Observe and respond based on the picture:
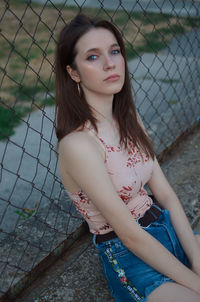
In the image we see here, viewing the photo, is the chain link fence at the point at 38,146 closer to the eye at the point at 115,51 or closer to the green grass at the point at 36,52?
the green grass at the point at 36,52

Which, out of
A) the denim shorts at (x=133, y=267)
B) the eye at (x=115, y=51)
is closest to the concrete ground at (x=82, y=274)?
the denim shorts at (x=133, y=267)

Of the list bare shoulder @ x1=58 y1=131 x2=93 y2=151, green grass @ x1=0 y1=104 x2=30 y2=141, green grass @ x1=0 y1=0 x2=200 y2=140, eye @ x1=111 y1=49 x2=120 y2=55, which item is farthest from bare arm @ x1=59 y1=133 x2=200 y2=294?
green grass @ x1=0 y1=104 x2=30 y2=141

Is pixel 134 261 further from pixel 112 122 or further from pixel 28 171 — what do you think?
pixel 28 171

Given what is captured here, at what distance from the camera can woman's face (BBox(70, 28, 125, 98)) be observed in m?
1.52

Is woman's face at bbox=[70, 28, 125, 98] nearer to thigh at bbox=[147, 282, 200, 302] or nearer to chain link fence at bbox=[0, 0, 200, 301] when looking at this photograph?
chain link fence at bbox=[0, 0, 200, 301]

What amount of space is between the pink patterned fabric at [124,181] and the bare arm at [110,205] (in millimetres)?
106

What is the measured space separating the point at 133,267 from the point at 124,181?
1.11 feet

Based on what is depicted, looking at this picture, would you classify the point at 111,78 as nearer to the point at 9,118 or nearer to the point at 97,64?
the point at 97,64

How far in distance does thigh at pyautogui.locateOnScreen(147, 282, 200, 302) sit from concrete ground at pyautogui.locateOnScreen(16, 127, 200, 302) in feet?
1.24

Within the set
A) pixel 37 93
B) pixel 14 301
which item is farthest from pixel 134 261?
pixel 37 93

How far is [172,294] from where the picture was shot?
1.45 metres

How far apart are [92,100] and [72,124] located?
14 centimetres

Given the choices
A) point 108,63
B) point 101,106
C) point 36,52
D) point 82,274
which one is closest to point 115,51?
point 108,63

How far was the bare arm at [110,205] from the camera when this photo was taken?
4.68 ft
